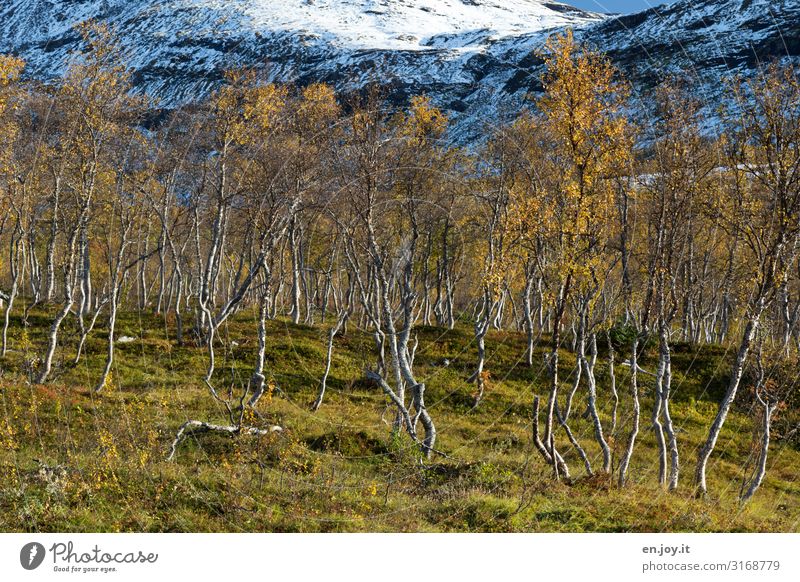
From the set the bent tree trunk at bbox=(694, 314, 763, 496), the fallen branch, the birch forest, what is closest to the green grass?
the birch forest

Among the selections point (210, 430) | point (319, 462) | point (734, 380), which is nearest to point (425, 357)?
point (210, 430)

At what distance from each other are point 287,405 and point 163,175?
684 inches

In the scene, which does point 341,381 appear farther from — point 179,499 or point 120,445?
point 179,499

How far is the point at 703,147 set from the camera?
20031mm

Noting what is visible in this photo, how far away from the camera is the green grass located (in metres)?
10.7

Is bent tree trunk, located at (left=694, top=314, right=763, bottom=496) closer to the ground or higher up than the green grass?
higher up

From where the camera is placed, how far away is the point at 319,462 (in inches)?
605

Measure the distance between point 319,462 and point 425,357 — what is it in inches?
791

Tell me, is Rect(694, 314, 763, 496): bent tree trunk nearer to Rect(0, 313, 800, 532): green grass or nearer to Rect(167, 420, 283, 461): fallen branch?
Rect(0, 313, 800, 532): green grass

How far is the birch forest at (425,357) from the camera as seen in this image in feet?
38.9

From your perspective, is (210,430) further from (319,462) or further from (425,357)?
(425,357)

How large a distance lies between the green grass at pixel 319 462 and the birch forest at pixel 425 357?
0.28 feet

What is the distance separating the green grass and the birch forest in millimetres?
87

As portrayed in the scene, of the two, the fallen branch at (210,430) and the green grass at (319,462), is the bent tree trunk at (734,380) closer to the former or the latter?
the green grass at (319,462)
